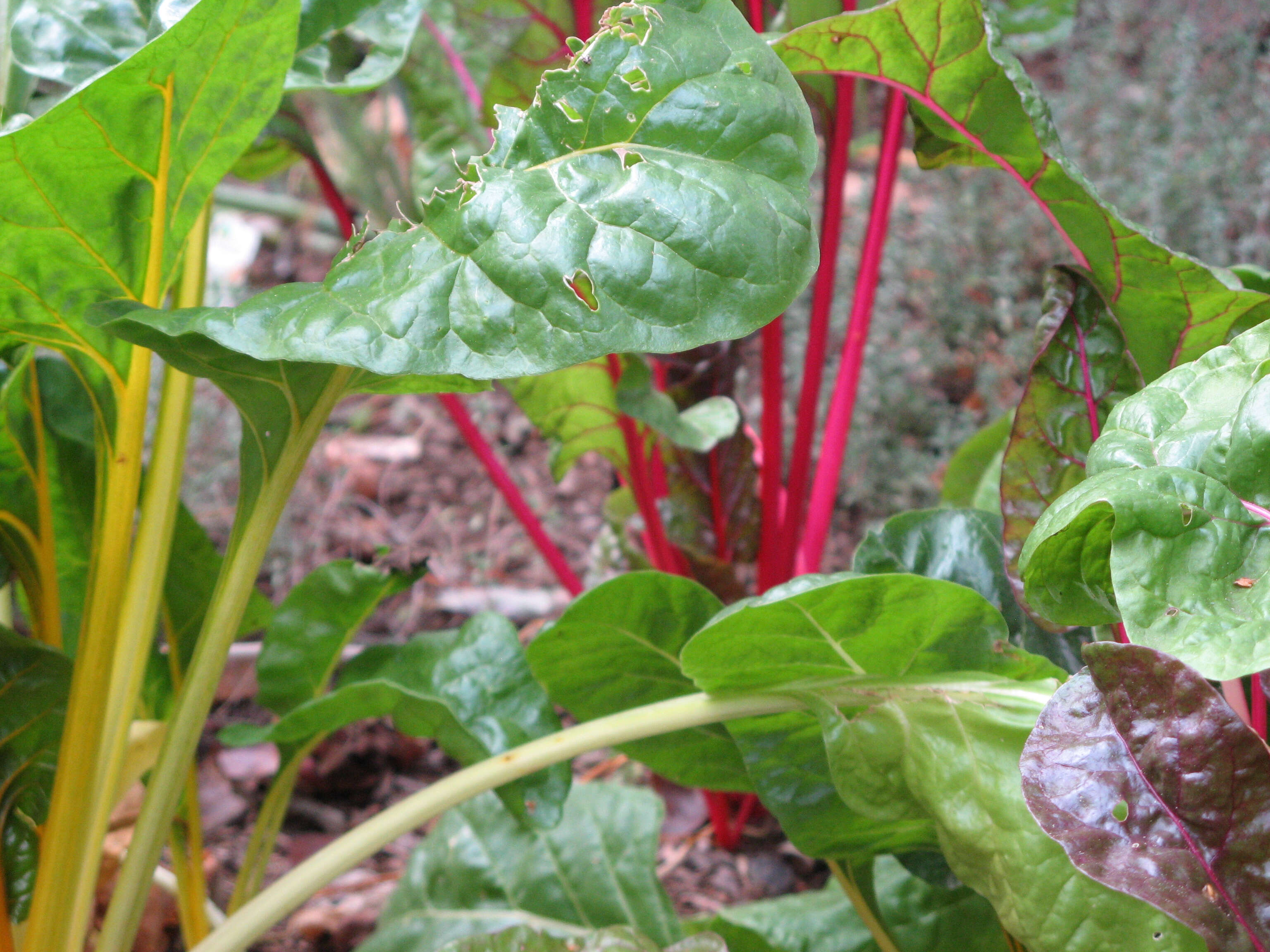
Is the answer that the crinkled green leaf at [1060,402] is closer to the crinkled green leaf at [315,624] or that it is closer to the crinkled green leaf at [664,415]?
the crinkled green leaf at [664,415]

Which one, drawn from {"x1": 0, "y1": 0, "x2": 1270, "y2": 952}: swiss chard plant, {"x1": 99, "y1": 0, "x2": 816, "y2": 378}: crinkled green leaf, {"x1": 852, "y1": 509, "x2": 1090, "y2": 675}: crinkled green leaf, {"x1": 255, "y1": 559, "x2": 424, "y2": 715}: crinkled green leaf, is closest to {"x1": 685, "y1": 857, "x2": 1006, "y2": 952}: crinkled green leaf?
{"x1": 0, "y1": 0, "x2": 1270, "y2": 952}: swiss chard plant

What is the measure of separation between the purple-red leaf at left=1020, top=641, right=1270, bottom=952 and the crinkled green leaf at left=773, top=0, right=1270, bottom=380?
0.33 m

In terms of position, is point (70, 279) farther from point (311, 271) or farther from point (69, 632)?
point (311, 271)

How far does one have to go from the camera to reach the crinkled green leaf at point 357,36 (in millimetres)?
774

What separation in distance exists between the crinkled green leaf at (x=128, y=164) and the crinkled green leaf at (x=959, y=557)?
52 cm

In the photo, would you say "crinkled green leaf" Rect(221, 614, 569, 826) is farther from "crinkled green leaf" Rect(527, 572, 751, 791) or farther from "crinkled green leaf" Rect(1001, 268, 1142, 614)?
"crinkled green leaf" Rect(1001, 268, 1142, 614)

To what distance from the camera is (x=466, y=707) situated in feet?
2.63

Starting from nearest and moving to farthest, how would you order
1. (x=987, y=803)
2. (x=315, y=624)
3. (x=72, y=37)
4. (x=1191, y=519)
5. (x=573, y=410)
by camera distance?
1. (x=1191, y=519)
2. (x=987, y=803)
3. (x=72, y=37)
4. (x=315, y=624)
5. (x=573, y=410)

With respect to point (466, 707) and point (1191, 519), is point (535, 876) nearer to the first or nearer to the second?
point (466, 707)

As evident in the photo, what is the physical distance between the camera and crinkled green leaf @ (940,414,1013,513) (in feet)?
3.54

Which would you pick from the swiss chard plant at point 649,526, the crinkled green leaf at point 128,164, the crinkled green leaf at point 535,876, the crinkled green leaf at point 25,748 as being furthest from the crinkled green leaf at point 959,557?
the crinkled green leaf at point 25,748

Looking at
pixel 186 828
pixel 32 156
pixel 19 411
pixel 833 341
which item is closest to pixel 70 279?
pixel 32 156

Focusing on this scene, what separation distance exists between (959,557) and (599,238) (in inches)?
16.3

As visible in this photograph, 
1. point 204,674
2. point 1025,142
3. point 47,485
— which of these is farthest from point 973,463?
point 47,485
